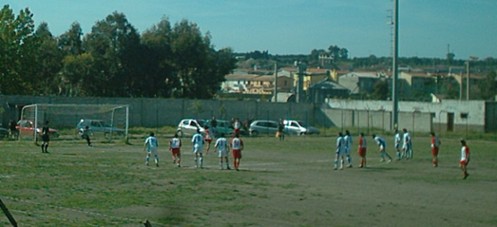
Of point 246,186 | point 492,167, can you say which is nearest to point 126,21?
point 492,167

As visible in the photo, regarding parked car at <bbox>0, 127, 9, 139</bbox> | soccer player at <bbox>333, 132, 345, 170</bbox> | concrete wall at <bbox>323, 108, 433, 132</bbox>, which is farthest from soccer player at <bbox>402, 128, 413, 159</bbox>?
concrete wall at <bbox>323, 108, 433, 132</bbox>

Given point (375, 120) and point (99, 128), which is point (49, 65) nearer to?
point (375, 120)

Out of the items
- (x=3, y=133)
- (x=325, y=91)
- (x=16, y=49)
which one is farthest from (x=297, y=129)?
(x=325, y=91)

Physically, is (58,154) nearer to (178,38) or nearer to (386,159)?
(386,159)

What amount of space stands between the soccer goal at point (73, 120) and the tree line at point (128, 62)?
72.8 feet

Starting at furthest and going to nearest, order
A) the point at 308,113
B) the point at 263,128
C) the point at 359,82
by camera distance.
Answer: the point at 359,82 → the point at 308,113 → the point at 263,128

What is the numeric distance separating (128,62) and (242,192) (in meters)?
69.1

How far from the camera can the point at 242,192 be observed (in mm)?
24719

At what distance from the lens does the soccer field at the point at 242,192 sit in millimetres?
18922

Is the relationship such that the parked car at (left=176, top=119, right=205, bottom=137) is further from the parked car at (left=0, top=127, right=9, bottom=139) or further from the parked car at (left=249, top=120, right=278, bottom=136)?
the parked car at (left=0, top=127, right=9, bottom=139)

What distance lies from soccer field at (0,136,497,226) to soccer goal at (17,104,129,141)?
42.1 ft

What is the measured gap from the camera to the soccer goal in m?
55.0

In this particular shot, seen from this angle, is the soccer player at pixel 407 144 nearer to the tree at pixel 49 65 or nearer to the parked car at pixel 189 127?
the parked car at pixel 189 127

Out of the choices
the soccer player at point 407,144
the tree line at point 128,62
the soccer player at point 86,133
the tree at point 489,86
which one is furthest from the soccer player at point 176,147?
the tree at point 489,86
